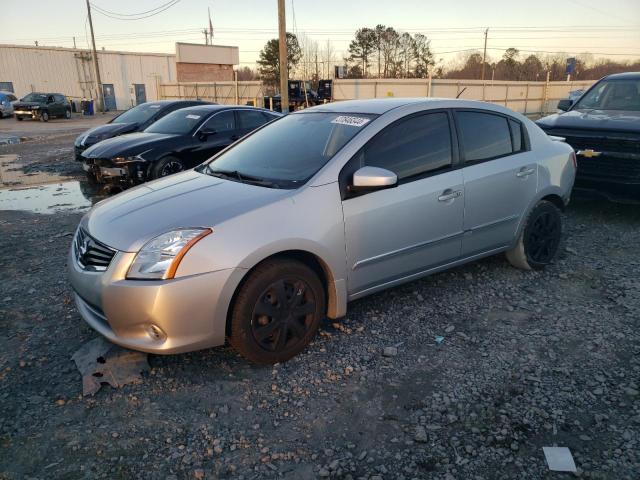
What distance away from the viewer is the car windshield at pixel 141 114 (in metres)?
10.9

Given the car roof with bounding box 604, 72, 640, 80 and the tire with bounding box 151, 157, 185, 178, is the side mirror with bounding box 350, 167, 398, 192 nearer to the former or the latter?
the tire with bounding box 151, 157, 185, 178

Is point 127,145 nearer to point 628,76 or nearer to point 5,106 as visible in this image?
point 628,76

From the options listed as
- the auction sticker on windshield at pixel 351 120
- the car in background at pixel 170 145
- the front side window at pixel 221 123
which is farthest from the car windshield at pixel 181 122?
the auction sticker on windshield at pixel 351 120

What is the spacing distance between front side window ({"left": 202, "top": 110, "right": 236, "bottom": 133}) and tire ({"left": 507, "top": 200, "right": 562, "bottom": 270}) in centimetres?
591

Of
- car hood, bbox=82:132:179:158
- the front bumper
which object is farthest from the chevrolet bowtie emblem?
car hood, bbox=82:132:179:158

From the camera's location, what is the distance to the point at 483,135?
4180 mm

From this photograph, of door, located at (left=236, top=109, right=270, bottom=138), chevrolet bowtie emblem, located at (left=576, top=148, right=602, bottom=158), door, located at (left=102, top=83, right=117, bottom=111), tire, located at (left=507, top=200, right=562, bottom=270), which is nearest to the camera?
tire, located at (left=507, top=200, right=562, bottom=270)

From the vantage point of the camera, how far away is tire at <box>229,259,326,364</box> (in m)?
2.97

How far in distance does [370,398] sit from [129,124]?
379 inches

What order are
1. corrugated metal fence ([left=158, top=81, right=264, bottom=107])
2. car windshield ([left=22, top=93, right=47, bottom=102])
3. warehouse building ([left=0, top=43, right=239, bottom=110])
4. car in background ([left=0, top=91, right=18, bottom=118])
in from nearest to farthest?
car windshield ([left=22, top=93, right=47, bottom=102])
corrugated metal fence ([left=158, top=81, right=264, bottom=107])
car in background ([left=0, top=91, right=18, bottom=118])
warehouse building ([left=0, top=43, right=239, bottom=110])

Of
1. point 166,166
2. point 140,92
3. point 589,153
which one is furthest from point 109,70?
point 589,153

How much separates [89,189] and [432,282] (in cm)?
715

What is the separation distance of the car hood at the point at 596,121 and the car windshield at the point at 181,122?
581 cm

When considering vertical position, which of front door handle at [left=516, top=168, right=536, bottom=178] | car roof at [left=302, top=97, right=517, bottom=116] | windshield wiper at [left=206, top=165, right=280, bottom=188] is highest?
car roof at [left=302, top=97, right=517, bottom=116]
